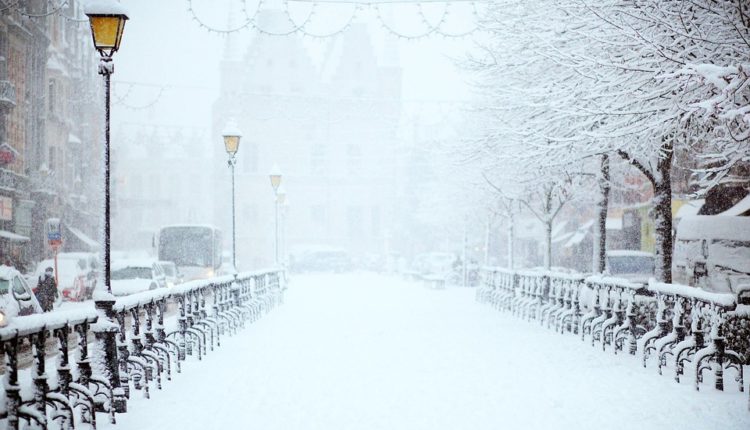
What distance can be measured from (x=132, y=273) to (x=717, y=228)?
61.3ft

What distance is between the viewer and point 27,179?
40.3 metres

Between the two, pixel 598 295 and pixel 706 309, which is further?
pixel 598 295

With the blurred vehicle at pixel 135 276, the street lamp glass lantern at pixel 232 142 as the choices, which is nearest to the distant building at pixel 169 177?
the blurred vehicle at pixel 135 276

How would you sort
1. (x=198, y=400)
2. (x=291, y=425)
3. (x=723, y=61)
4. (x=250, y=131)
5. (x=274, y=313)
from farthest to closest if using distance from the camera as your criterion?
(x=250, y=131) < (x=274, y=313) < (x=723, y=61) < (x=198, y=400) < (x=291, y=425)

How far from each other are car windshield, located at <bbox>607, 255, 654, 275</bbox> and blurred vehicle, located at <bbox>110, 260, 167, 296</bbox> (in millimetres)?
15766

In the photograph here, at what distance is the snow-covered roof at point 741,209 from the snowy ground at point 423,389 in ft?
23.8

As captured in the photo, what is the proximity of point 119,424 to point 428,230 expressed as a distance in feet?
206

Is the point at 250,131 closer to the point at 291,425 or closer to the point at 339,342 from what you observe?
the point at 339,342

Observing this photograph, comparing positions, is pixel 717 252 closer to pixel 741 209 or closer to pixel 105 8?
pixel 741 209

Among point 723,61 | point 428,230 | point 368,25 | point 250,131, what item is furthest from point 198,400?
point 368,25

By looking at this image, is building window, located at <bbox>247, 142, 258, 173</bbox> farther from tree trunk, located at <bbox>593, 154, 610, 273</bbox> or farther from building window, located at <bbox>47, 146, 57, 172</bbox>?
tree trunk, located at <bbox>593, 154, 610, 273</bbox>

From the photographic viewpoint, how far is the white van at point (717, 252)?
1989 cm

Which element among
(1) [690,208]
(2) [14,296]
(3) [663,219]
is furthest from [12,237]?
(3) [663,219]

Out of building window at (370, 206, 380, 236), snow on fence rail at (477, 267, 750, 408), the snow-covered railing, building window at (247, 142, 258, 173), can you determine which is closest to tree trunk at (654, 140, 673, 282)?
snow on fence rail at (477, 267, 750, 408)
